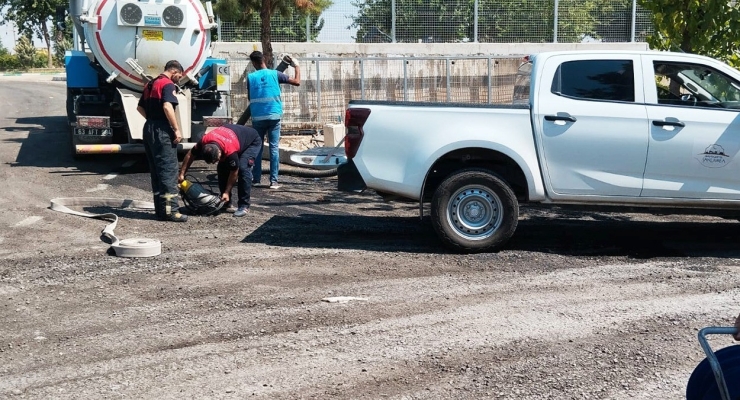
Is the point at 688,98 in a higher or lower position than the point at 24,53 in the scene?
lower

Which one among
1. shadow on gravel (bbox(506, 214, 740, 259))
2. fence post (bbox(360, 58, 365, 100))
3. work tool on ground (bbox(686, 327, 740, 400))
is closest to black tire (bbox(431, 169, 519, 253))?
shadow on gravel (bbox(506, 214, 740, 259))

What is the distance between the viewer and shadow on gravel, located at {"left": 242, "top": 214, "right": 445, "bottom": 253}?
27.9ft

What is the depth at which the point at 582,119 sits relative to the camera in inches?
314

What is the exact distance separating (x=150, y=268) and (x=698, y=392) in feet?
16.7

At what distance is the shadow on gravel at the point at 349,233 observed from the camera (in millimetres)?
8500

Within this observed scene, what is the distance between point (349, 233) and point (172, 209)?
6.83 feet

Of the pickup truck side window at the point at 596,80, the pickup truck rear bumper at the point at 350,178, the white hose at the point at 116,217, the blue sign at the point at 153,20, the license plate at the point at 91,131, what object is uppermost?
the blue sign at the point at 153,20

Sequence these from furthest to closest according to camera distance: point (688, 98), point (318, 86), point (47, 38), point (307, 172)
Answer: point (47, 38) → point (318, 86) → point (307, 172) → point (688, 98)

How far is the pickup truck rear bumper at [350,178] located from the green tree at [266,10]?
32.3ft

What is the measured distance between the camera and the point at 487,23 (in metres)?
22.4

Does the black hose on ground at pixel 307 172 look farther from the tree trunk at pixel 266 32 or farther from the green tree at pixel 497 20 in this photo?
the green tree at pixel 497 20

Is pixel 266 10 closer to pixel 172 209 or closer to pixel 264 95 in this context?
pixel 264 95

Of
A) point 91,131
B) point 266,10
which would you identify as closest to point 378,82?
point 266,10

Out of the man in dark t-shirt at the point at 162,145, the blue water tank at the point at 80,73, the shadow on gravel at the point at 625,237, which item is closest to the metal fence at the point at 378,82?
the blue water tank at the point at 80,73
